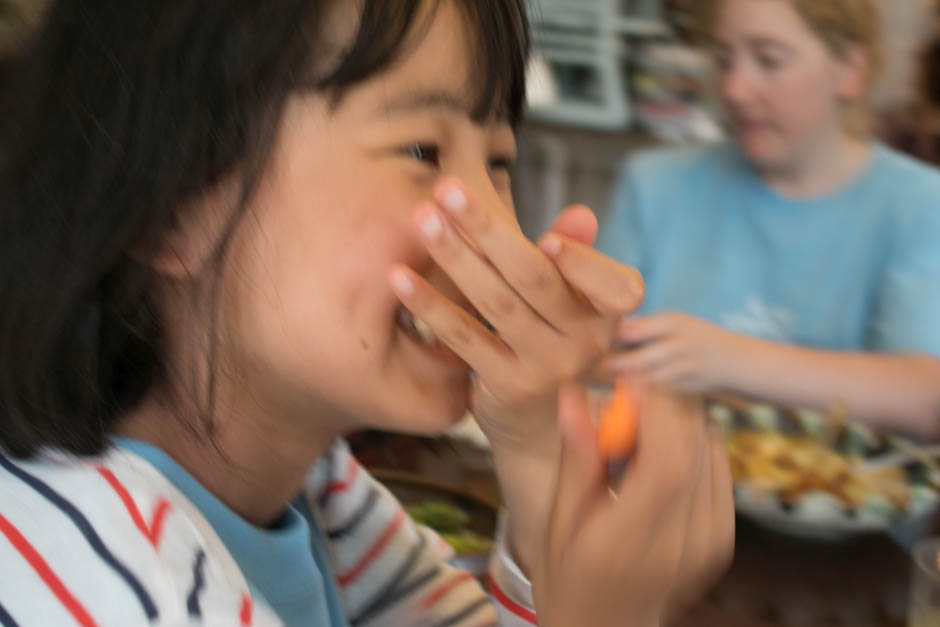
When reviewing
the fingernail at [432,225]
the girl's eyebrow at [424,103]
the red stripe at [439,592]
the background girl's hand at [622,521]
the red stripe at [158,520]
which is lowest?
the red stripe at [439,592]

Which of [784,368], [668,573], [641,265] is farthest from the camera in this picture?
[641,265]

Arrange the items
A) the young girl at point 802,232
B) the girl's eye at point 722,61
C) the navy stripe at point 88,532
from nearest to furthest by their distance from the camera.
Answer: the navy stripe at point 88,532 → the young girl at point 802,232 → the girl's eye at point 722,61

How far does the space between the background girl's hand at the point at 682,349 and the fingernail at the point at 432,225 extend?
0.60 meters

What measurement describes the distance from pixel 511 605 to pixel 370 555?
0.17 meters

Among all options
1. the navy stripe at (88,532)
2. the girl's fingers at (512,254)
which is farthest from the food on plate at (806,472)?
the navy stripe at (88,532)

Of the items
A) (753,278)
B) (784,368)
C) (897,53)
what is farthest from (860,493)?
(897,53)

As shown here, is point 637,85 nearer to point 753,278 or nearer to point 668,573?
point 753,278

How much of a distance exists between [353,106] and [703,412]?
0.33 m

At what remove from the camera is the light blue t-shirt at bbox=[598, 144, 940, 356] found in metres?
1.49

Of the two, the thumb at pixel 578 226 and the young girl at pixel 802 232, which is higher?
the thumb at pixel 578 226

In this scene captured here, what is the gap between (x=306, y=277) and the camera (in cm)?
63

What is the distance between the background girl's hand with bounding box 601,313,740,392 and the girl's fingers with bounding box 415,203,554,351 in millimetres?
543

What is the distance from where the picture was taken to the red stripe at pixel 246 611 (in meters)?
0.51

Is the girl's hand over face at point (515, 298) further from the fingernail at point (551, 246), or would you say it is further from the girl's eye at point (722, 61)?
the girl's eye at point (722, 61)
